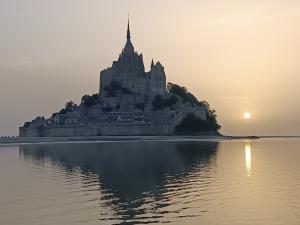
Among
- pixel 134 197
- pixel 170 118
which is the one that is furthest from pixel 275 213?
pixel 170 118

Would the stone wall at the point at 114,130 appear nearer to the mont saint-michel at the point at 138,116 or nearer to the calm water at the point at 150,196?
the mont saint-michel at the point at 138,116

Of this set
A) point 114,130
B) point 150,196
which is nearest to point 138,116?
point 114,130

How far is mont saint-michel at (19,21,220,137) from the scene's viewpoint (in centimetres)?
17962

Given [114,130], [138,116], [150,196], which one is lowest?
[150,196]

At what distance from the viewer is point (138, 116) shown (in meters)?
186

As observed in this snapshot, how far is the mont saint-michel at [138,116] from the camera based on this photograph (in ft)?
589

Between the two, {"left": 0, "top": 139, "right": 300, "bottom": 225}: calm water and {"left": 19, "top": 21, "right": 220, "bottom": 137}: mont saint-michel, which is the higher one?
{"left": 19, "top": 21, "right": 220, "bottom": 137}: mont saint-michel

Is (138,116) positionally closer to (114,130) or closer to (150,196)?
(114,130)

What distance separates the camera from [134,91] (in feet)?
655

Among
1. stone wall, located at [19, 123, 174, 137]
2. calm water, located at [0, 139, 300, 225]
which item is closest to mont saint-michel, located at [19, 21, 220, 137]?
stone wall, located at [19, 123, 174, 137]

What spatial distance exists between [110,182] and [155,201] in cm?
1009

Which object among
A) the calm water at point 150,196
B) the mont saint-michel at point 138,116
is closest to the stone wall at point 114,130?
the mont saint-michel at point 138,116

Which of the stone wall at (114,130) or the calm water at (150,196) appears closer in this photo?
the calm water at (150,196)

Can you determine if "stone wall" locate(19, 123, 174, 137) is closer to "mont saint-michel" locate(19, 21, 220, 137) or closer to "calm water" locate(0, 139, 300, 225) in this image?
"mont saint-michel" locate(19, 21, 220, 137)
